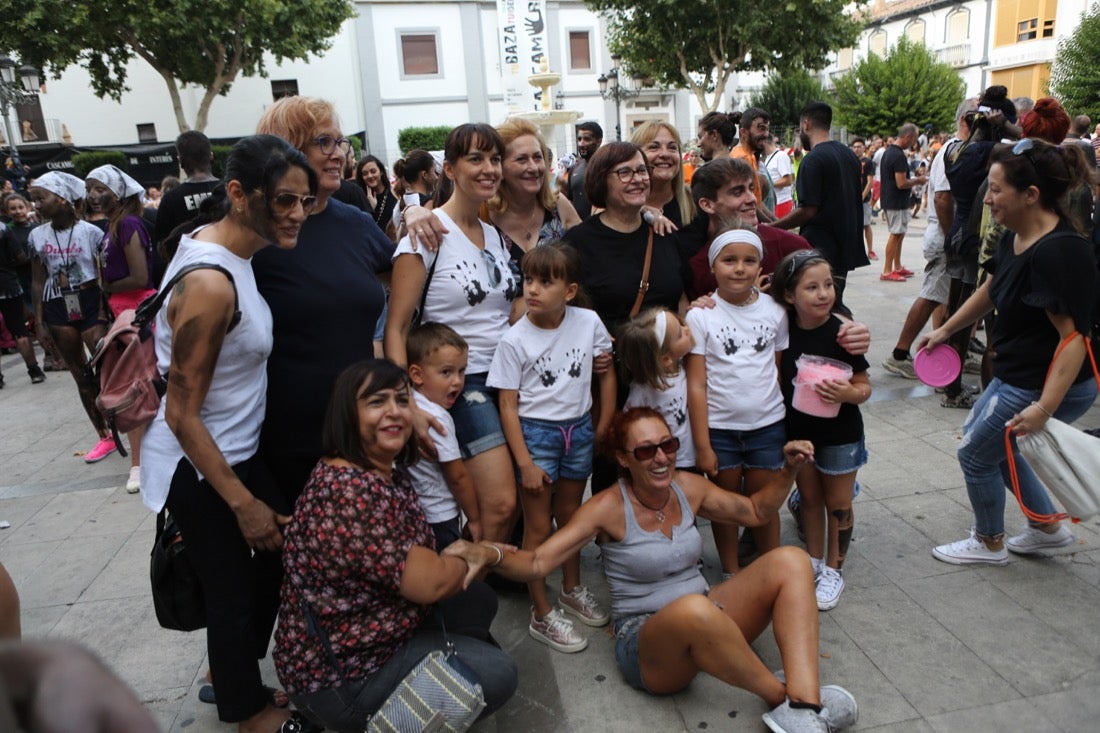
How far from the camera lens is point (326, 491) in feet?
6.95

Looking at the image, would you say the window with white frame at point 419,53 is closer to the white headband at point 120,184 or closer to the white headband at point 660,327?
the white headband at point 120,184

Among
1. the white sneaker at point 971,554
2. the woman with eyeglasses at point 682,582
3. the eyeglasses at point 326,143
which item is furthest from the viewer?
the white sneaker at point 971,554

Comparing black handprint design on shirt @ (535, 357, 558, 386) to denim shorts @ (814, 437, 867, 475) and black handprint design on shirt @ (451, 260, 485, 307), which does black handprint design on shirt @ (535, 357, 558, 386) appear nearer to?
black handprint design on shirt @ (451, 260, 485, 307)

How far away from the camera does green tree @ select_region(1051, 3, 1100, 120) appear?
22.9 meters

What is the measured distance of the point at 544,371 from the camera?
112 inches

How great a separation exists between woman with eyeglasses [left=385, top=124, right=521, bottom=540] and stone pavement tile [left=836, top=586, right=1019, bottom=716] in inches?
56.8

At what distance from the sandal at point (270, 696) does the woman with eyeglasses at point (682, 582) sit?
84cm

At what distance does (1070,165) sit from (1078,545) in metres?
1.72

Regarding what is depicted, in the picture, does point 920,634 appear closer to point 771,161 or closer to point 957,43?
point 771,161

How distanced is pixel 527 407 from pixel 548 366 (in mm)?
173

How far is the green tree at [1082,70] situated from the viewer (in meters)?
22.9

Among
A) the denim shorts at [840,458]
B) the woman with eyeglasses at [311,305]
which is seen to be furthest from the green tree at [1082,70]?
the woman with eyeglasses at [311,305]

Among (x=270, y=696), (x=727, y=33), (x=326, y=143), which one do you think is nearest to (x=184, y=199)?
(x=326, y=143)

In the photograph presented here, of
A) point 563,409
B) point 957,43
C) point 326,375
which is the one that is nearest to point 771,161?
point 563,409
